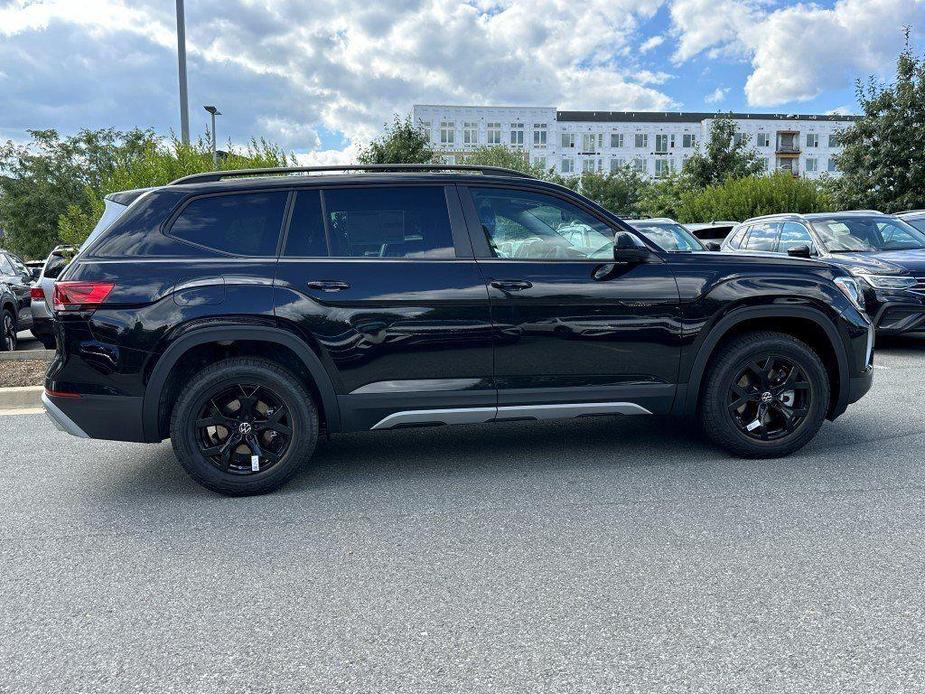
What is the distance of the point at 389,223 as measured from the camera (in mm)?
4293

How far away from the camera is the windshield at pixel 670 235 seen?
35.8 ft

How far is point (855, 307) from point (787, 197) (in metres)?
27.4

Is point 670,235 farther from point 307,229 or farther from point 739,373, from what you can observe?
point 307,229

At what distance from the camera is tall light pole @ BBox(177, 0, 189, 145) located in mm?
12602

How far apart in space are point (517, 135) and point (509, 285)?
238 ft

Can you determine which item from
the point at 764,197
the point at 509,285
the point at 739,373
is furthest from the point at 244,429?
the point at 764,197

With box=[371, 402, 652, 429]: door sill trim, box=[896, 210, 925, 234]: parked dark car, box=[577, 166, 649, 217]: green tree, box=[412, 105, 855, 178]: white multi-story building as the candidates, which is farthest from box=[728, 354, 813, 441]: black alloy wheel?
box=[412, 105, 855, 178]: white multi-story building

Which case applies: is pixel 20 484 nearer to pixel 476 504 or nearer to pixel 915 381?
pixel 476 504

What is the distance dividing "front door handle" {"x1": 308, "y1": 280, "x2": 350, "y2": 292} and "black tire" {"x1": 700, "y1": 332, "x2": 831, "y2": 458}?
7.66 feet

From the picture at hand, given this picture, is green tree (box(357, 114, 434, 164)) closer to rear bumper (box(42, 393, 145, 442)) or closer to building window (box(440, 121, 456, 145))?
rear bumper (box(42, 393, 145, 442))

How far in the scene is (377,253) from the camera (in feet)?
13.9

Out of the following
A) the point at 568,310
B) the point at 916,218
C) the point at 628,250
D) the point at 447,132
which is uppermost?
the point at 447,132

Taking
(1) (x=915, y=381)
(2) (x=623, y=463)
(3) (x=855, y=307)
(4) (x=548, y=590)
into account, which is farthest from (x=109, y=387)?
(1) (x=915, y=381)

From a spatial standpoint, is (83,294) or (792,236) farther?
(792,236)
